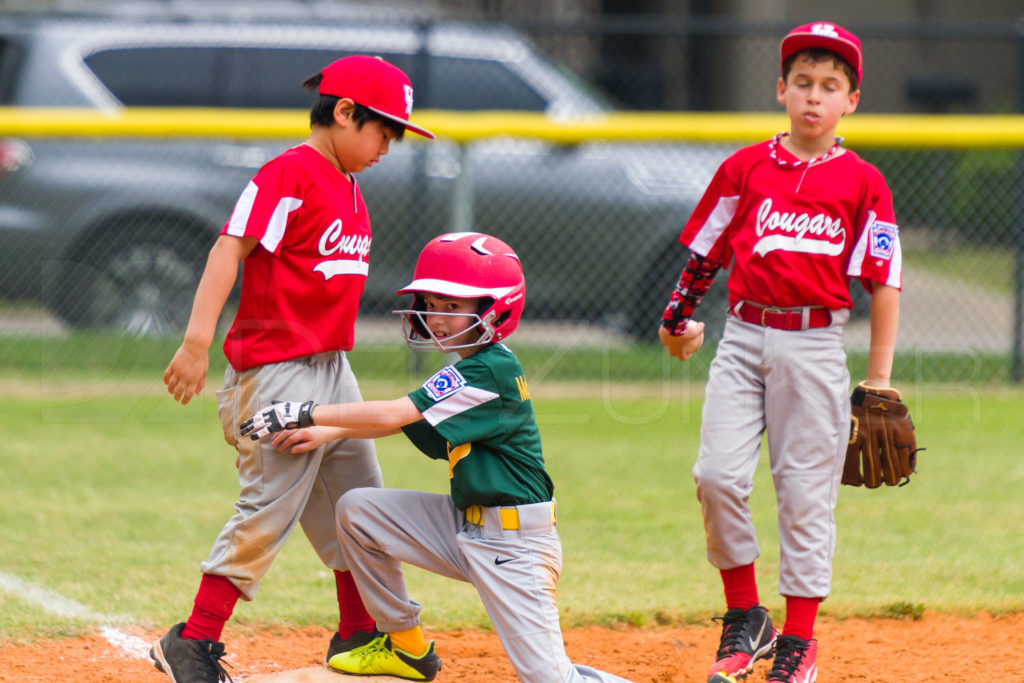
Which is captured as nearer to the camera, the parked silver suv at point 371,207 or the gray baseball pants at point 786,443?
the gray baseball pants at point 786,443

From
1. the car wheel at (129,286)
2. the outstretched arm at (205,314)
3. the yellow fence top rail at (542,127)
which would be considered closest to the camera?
the outstretched arm at (205,314)

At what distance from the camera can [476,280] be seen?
3031 millimetres

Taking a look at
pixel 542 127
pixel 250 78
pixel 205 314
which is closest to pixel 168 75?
pixel 250 78

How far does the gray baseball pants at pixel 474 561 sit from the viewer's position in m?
3.01

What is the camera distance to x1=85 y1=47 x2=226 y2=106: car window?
8281 millimetres

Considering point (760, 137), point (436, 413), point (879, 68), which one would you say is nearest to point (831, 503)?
point (436, 413)

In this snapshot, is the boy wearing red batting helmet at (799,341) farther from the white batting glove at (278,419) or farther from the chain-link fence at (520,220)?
the chain-link fence at (520,220)

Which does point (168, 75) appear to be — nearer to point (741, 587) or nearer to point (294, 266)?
point (294, 266)

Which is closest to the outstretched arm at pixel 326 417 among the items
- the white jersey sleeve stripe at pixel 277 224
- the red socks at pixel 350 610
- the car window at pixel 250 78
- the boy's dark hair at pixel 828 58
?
the white jersey sleeve stripe at pixel 277 224

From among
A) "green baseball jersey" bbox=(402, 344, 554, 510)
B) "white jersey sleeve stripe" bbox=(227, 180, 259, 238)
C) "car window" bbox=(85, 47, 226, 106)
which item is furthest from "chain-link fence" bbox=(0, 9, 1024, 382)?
"green baseball jersey" bbox=(402, 344, 554, 510)

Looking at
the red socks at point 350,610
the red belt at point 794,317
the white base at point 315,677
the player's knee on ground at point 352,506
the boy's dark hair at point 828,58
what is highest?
the boy's dark hair at point 828,58

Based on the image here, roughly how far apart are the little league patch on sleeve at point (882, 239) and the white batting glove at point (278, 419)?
1.58 meters

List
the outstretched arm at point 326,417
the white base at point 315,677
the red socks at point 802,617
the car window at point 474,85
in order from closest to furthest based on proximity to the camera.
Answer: the outstretched arm at point 326,417, the white base at point 315,677, the red socks at point 802,617, the car window at point 474,85

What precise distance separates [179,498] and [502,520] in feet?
8.77
